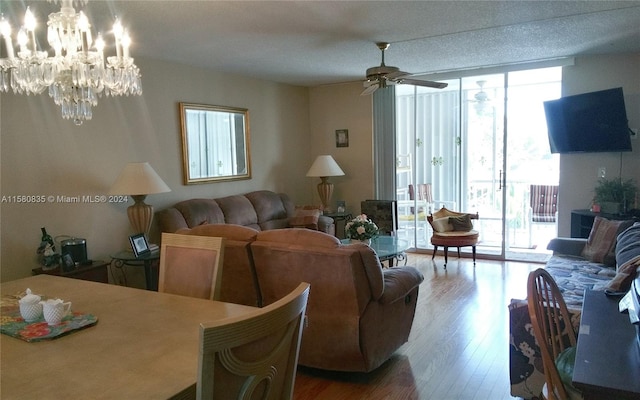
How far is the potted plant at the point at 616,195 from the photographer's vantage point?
4819mm

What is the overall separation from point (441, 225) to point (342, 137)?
6.95 feet

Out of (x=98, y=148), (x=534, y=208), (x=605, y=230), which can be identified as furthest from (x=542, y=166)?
(x=98, y=148)

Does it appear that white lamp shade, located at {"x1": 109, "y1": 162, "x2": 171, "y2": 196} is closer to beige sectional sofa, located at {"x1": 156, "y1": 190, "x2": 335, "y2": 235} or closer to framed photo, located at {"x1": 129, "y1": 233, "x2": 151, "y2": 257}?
framed photo, located at {"x1": 129, "y1": 233, "x2": 151, "y2": 257}

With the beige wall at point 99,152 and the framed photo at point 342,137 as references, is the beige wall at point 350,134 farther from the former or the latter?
the beige wall at point 99,152

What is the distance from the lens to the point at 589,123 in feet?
16.2

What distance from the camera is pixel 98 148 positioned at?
4.09 metres

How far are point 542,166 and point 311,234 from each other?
16.6ft

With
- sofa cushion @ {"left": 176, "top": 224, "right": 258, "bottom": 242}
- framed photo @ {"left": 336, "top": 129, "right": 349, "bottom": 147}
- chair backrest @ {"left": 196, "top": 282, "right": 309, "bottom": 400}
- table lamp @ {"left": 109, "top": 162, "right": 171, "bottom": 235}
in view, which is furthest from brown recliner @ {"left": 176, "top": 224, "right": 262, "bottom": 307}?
framed photo @ {"left": 336, "top": 129, "right": 349, "bottom": 147}

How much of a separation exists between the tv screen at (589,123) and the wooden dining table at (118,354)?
4741 mm

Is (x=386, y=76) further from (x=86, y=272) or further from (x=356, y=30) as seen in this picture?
(x=86, y=272)

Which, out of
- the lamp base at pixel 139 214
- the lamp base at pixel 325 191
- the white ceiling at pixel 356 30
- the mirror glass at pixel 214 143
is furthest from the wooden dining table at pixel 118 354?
the lamp base at pixel 325 191

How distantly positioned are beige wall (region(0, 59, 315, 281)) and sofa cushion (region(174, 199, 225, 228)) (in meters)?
0.26

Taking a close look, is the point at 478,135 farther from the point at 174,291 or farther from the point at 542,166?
the point at 174,291

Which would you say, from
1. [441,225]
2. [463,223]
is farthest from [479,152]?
[441,225]
